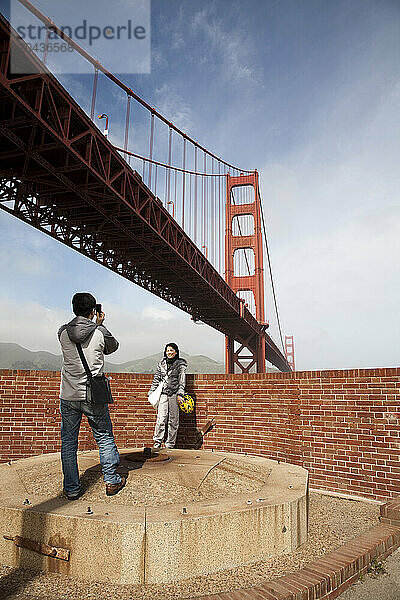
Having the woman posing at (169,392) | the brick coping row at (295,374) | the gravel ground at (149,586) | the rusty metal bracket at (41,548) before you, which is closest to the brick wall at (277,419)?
the brick coping row at (295,374)

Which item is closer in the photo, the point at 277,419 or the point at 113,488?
the point at 113,488

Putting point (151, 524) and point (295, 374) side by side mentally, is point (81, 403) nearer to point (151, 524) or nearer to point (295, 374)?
point (151, 524)

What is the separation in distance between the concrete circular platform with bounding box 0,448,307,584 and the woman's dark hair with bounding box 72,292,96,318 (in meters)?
1.31

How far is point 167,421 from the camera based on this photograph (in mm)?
5484

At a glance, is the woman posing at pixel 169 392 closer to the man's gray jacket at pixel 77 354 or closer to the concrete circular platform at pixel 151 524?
the concrete circular platform at pixel 151 524

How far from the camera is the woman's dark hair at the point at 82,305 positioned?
11.2ft

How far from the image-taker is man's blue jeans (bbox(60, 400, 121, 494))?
3206mm

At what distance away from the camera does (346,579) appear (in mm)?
2674

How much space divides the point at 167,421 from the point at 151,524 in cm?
→ 285

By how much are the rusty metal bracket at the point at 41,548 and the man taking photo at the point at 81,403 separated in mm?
424

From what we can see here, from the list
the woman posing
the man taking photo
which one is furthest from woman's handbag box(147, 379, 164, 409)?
the man taking photo

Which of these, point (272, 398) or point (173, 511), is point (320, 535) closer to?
point (173, 511)

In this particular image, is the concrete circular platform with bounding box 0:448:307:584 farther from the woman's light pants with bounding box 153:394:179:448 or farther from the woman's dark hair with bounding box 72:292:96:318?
the woman's light pants with bounding box 153:394:179:448

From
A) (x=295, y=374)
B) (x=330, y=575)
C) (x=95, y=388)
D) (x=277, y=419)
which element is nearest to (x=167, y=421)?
(x=277, y=419)
